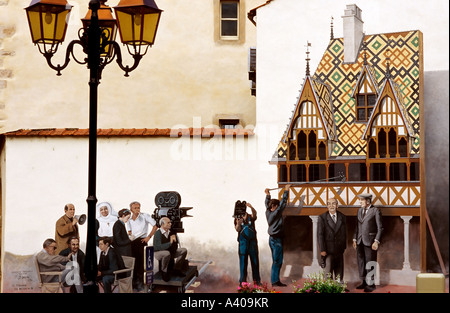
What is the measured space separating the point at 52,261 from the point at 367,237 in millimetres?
4701

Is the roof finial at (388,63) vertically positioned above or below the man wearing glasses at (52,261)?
above

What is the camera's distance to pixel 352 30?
12539 millimetres

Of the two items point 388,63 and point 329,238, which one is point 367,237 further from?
point 388,63

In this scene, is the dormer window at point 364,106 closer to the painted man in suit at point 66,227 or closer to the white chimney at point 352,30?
the white chimney at point 352,30

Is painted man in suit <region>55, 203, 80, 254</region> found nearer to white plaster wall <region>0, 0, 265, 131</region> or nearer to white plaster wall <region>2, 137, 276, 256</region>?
white plaster wall <region>2, 137, 276, 256</region>

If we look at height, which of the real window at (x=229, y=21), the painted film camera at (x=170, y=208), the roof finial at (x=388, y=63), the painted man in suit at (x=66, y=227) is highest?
the real window at (x=229, y=21)

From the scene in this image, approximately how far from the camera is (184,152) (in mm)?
12891

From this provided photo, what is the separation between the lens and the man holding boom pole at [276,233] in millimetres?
12461

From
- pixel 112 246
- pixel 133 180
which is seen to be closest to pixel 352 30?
pixel 133 180

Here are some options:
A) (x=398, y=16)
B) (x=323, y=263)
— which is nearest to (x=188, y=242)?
(x=323, y=263)

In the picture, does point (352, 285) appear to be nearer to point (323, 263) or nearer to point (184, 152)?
point (323, 263)

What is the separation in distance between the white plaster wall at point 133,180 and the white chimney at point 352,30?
76.6 inches

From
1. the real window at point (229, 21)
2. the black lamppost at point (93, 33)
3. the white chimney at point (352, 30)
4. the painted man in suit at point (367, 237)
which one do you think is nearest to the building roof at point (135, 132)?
the white chimney at point (352, 30)

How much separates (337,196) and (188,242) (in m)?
2.32
